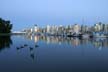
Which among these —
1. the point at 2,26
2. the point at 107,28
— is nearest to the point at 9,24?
the point at 2,26

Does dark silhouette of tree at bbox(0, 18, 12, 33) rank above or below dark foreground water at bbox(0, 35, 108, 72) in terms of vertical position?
Answer: below

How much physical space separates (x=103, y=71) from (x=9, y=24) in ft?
333

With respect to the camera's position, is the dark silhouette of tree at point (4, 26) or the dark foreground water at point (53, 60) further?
the dark silhouette of tree at point (4, 26)

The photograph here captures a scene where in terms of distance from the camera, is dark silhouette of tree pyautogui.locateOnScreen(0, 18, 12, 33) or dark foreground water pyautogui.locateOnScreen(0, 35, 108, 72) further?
dark silhouette of tree pyautogui.locateOnScreen(0, 18, 12, 33)

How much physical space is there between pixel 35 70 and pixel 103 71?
4.08 metres

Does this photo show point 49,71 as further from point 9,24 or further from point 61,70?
point 9,24

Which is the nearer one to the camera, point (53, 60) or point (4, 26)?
point (53, 60)

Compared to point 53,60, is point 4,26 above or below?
below

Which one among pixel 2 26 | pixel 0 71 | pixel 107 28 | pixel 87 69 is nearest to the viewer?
pixel 0 71

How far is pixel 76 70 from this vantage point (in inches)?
669

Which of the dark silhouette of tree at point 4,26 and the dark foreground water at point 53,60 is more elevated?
the dark foreground water at point 53,60

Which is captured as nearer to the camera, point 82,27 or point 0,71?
point 0,71

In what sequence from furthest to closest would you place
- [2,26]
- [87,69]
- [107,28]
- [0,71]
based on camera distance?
1. [107,28]
2. [2,26]
3. [87,69]
4. [0,71]

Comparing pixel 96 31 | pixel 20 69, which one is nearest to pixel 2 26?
pixel 96 31
